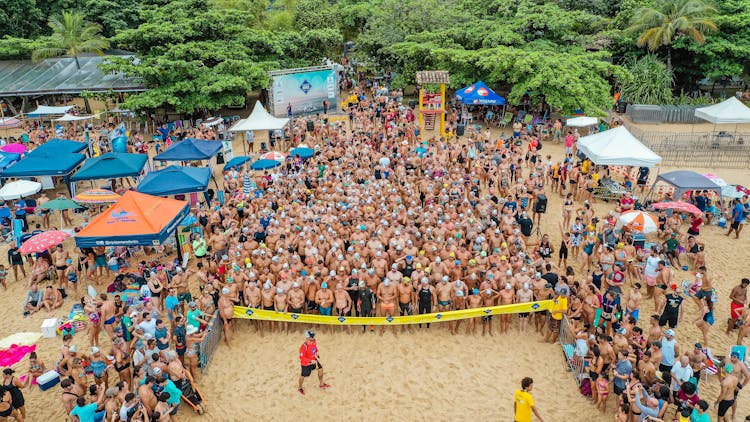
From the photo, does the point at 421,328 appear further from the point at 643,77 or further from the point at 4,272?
the point at 643,77

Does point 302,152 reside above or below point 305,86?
below

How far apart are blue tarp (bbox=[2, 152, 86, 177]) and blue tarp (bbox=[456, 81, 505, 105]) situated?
1752 centimetres

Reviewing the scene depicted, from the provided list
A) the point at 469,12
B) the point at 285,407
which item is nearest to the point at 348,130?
the point at 469,12

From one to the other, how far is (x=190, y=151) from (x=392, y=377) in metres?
12.5

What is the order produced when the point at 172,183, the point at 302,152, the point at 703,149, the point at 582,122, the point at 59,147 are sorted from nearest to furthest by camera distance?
the point at 172,183 < the point at 59,147 < the point at 302,152 < the point at 703,149 < the point at 582,122

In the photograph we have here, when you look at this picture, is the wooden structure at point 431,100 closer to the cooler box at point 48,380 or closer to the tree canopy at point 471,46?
the tree canopy at point 471,46

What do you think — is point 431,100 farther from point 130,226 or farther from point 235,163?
point 130,226

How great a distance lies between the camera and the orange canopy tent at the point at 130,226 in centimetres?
1246

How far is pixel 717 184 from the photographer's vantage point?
50.9ft

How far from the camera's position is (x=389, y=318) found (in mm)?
11156

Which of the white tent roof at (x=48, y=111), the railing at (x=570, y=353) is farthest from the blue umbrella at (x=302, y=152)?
the white tent roof at (x=48, y=111)

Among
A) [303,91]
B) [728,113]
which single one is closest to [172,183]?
[303,91]

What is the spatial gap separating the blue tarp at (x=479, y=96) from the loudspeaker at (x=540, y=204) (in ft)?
37.3

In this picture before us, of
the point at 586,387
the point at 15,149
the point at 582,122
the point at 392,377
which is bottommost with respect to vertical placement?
the point at 392,377
